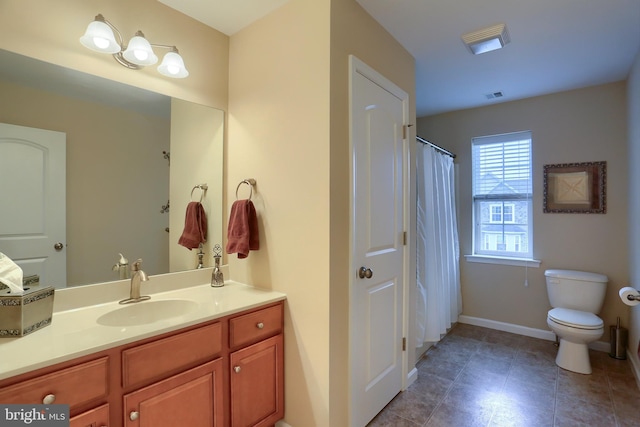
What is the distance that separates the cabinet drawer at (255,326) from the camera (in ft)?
4.80

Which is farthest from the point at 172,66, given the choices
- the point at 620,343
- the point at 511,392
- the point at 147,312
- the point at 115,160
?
the point at 620,343

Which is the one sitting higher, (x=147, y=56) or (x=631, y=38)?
(x=631, y=38)

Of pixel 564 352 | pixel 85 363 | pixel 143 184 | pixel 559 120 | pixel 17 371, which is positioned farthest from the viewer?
pixel 559 120

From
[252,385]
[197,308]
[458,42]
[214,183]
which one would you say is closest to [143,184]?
[214,183]

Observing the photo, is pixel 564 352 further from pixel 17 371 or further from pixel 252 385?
pixel 17 371

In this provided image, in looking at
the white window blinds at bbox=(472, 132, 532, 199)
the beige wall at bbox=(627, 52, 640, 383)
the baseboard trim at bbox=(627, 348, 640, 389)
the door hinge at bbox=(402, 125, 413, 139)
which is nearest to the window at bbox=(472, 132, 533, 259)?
the white window blinds at bbox=(472, 132, 532, 199)

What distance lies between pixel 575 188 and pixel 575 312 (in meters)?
1.15

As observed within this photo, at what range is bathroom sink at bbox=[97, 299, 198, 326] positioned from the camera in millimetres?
1433

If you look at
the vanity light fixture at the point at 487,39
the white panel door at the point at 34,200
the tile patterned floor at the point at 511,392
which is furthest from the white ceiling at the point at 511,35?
the tile patterned floor at the point at 511,392

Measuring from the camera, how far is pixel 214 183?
2033 mm

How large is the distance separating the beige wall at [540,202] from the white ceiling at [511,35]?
271mm

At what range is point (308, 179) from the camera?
1.61m

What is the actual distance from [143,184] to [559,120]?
3.64m

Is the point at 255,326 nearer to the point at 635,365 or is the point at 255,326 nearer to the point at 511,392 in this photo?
the point at 511,392
